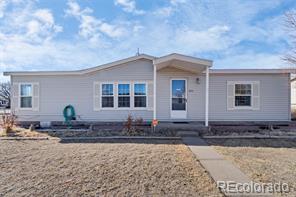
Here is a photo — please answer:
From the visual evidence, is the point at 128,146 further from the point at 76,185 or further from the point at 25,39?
the point at 25,39

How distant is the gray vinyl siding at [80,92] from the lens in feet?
42.0

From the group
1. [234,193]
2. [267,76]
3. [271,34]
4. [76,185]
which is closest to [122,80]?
[267,76]

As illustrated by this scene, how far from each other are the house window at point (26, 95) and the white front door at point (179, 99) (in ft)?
24.0

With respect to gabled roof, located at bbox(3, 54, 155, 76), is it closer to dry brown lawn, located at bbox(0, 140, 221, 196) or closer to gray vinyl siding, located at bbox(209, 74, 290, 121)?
gray vinyl siding, located at bbox(209, 74, 290, 121)

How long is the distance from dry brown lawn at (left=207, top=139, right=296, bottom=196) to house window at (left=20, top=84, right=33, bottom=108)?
9.40 metres

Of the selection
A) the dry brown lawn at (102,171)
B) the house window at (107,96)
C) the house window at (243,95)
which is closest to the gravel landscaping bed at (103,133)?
the house window at (107,96)

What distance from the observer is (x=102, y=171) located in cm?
534

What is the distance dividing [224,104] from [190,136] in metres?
3.75

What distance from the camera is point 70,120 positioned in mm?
12797

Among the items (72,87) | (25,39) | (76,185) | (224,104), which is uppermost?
(25,39)

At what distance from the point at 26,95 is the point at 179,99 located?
792cm

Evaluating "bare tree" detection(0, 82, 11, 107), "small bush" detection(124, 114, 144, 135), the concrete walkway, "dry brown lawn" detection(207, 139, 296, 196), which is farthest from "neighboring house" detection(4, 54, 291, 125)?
"bare tree" detection(0, 82, 11, 107)

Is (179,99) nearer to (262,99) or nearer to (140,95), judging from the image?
(140,95)

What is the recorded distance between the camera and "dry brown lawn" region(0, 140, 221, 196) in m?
4.28
